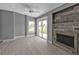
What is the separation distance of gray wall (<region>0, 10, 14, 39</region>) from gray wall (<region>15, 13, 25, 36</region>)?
4.82 feet

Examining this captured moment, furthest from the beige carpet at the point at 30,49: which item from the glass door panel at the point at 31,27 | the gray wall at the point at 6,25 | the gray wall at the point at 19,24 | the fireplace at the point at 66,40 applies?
the glass door panel at the point at 31,27

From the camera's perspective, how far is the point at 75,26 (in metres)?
4.33

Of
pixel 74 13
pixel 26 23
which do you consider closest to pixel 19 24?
pixel 26 23

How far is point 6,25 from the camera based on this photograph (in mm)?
8750

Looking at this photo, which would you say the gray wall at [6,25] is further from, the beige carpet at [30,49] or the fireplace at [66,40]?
the fireplace at [66,40]

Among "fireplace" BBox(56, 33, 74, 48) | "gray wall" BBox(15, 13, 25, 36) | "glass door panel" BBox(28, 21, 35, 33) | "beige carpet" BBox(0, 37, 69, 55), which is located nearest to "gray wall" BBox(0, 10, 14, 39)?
"gray wall" BBox(15, 13, 25, 36)

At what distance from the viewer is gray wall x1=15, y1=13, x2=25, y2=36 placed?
34.4ft

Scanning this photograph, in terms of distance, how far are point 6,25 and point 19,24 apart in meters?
2.31

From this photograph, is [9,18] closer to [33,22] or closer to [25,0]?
[33,22]

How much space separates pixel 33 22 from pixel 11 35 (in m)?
4.59

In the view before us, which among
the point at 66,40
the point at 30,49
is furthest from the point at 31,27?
the point at 66,40

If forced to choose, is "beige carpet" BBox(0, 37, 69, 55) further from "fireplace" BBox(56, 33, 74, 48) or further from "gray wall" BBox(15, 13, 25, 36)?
"gray wall" BBox(15, 13, 25, 36)

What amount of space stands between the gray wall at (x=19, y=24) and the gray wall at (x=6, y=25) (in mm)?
1469

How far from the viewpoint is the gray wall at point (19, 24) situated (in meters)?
10.5
